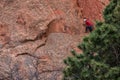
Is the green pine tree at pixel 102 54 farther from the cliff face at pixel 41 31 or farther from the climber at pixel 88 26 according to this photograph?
the climber at pixel 88 26

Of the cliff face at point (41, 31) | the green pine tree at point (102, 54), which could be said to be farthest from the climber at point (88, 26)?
the green pine tree at point (102, 54)

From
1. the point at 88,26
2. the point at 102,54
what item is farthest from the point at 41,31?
the point at 102,54

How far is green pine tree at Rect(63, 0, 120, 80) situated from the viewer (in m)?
10.4

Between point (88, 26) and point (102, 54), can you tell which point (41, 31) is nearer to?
point (88, 26)

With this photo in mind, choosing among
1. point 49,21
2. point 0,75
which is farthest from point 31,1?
point 0,75

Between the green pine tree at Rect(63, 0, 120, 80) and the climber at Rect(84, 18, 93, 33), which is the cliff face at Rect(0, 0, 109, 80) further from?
the green pine tree at Rect(63, 0, 120, 80)

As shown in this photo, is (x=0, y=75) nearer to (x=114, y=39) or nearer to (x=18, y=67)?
(x=18, y=67)

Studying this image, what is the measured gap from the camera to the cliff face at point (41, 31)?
19.8 metres

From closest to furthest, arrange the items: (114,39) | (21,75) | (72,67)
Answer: (114,39)
(72,67)
(21,75)

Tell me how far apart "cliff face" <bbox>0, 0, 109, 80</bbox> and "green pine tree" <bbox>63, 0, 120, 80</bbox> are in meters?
7.58

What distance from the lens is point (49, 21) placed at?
70.1 ft

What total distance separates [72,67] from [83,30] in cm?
1044

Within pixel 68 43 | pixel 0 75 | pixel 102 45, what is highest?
pixel 102 45

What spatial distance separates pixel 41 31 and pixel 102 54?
1026cm
